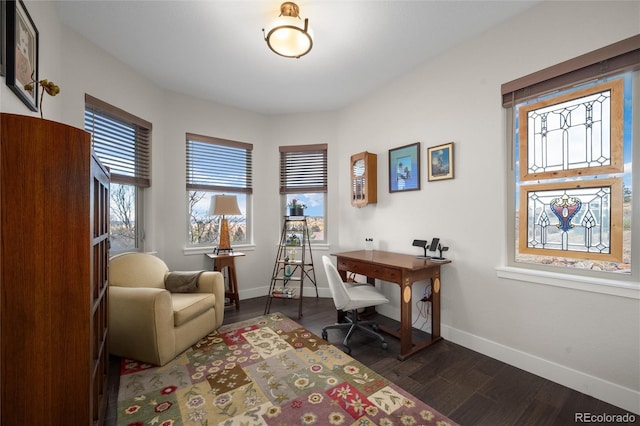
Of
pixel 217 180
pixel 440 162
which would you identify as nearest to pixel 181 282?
pixel 217 180

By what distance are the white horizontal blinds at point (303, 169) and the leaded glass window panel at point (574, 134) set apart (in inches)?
94.5

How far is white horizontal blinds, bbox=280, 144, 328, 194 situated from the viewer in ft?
12.8

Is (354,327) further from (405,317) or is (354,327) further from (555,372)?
(555,372)

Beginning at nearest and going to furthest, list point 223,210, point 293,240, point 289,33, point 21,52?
point 21,52
point 289,33
point 223,210
point 293,240

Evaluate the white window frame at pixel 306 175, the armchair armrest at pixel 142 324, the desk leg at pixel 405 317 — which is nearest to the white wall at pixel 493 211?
the desk leg at pixel 405 317

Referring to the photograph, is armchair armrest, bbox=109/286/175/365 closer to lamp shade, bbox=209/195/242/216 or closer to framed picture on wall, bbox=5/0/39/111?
lamp shade, bbox=209/195/242/216

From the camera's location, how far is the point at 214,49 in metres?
2.47

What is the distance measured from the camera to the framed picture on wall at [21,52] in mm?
1180

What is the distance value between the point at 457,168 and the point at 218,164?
299cm

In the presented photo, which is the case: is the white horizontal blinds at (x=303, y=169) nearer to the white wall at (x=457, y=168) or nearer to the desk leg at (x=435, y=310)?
the white wall at (x=457, y=168)

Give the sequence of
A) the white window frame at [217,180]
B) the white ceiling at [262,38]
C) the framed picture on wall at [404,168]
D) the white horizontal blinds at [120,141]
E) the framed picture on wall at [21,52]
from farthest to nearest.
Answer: the white window frame at [217,180], the framed picture on wall at [404,168], the white horizontal blinds at [120,141], the white ceiling at [262,38], the framed picture on wall at [21,52]

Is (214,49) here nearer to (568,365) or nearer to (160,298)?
(160,298)

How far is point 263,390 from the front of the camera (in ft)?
5.90

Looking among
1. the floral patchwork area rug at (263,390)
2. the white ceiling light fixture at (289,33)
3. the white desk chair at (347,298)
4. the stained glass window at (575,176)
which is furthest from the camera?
the white desk chair at (347,298)
